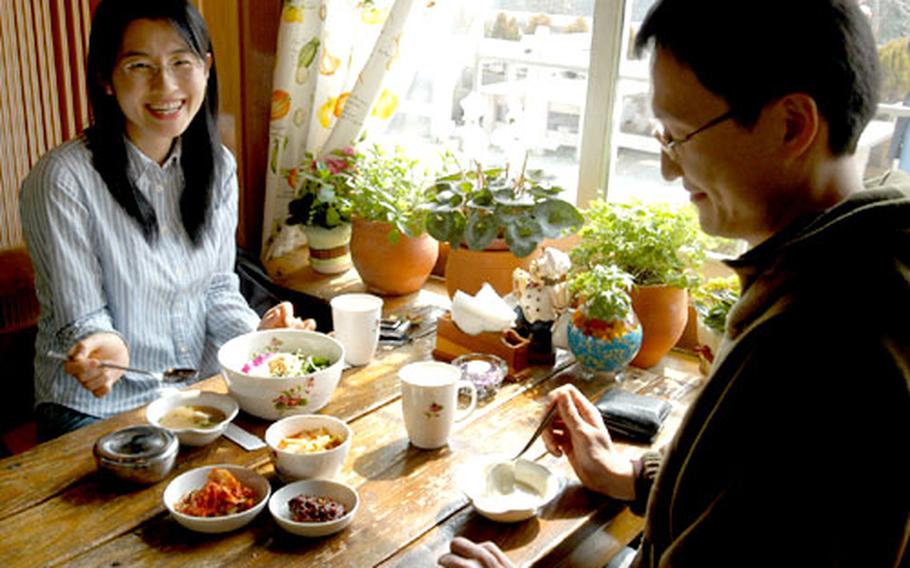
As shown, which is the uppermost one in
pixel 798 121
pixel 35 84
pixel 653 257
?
pixel 798 121

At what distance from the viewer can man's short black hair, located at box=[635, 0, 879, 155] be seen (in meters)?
0.85

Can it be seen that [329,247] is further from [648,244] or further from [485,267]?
[648,244]

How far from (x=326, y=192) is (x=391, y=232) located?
30cm

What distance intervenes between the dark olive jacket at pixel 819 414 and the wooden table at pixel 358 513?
40 cm

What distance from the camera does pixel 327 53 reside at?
2.52 metres

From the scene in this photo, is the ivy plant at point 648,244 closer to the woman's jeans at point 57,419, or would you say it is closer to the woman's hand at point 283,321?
the woman's hand at point 283,321

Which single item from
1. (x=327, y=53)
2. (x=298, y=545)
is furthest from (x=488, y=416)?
(x=327, y=53)

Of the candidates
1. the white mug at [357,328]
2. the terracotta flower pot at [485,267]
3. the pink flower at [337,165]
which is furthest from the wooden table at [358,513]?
the pink flower at [337,165]

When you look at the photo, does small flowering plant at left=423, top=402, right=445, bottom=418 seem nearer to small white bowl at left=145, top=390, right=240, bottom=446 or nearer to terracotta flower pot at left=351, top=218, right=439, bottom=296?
small white bowl at left=145, top=390, right=240, bottom=446

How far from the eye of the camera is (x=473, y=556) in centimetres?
112

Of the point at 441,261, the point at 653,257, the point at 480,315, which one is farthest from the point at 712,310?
the point at 441,261

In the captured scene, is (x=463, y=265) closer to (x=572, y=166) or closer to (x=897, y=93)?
(x=572, y=166)

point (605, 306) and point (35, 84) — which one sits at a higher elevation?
point (35, 84)

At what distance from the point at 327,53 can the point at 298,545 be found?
172 centimetres
